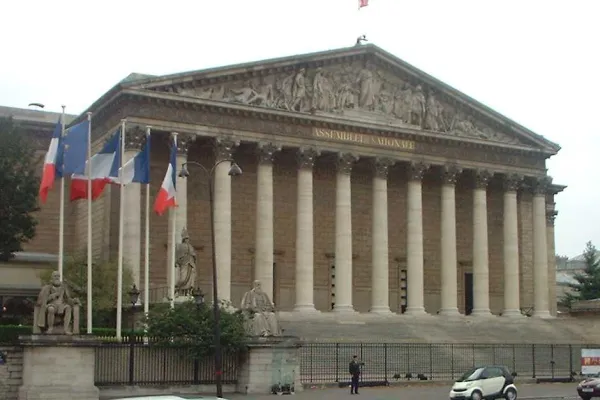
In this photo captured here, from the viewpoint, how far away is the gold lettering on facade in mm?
53500

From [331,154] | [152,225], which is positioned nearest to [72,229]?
[152,225]

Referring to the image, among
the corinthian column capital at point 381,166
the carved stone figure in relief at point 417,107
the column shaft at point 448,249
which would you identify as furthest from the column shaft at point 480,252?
the corinthian column capital at point 381,166

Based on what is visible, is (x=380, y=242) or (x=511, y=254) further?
(x=511, y=254)

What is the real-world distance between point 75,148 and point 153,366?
8.73 meters

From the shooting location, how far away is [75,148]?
3453 cm

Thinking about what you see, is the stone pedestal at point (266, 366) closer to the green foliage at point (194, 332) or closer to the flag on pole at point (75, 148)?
the green foliage at point (194, 332)

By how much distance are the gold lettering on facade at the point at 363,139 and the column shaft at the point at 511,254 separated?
26.6ft

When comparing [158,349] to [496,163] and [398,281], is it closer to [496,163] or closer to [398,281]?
[398,281]

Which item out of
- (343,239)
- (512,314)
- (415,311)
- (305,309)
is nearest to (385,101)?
(343,239)

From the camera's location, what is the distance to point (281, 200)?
2212 inches

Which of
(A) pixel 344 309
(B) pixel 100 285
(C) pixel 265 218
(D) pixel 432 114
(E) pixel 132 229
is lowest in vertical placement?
(A) pixel 344 309

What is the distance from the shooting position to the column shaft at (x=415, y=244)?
55.5 metres

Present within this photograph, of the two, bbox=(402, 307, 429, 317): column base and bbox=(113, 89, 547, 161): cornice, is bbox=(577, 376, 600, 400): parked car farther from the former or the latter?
bbox=(113, 89, 547, 161): cornice

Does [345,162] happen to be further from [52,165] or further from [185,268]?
[52,165]
